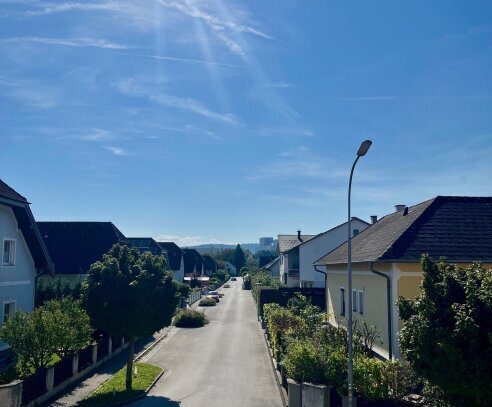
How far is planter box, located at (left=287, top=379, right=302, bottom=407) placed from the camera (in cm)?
1275

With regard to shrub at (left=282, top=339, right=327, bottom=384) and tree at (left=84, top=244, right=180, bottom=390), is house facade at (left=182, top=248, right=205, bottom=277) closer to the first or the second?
tree at (left=84, top=244, right=180, bottom=390)

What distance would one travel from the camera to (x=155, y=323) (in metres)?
15.9

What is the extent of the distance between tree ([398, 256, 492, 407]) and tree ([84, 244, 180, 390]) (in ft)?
29.7

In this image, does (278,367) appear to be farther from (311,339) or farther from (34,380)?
(34,380)

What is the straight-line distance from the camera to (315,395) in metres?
11.8

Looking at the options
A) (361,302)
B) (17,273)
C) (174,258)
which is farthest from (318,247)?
(17,273)

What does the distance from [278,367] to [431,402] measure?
825cm

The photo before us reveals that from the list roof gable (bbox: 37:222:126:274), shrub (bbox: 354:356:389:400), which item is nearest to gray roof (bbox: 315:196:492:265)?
shrub (bbox: 354:356:389:400)

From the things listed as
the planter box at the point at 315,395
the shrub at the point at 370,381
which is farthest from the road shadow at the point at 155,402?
the shrub at the point at 370,381

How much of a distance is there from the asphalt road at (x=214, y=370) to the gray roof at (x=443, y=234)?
6090 millimetres

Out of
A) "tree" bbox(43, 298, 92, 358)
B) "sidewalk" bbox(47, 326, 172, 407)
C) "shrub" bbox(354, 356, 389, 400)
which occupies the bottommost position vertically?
"sidewalk" bbox(47, 326, 172, 407)

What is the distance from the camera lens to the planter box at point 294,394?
41.8ft

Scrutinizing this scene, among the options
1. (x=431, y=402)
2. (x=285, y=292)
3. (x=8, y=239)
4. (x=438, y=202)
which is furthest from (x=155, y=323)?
(x=285, y=292)

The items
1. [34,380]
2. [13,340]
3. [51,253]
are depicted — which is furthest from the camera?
[51,253]
